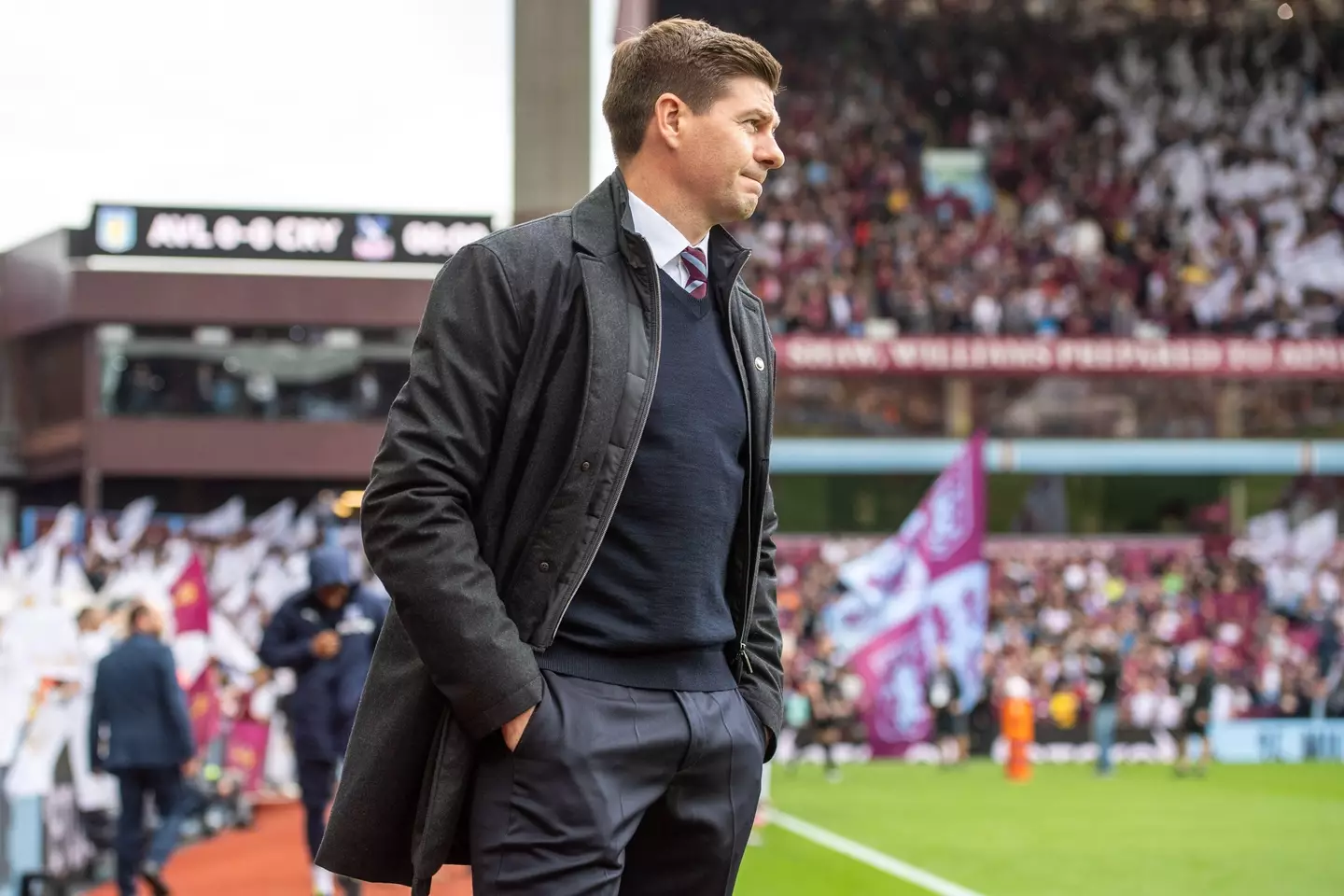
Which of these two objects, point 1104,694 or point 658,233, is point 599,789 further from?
point 1104,694

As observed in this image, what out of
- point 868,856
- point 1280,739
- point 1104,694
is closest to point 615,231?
point 868,856

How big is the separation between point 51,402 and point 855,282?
20.8 m

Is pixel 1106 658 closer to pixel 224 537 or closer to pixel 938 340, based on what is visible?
pixel 938 340

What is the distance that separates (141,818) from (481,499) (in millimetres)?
8874

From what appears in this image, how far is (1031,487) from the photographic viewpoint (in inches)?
1384

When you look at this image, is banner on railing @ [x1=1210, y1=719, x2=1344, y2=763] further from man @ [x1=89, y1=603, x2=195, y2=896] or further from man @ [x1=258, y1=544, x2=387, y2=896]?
man @ [x1=258, y1=544, x2=387, y2=896]

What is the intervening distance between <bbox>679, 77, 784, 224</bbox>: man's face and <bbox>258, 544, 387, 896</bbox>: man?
6975mm

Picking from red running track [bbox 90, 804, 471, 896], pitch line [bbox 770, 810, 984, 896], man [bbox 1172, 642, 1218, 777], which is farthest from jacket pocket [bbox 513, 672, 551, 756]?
man [bbox 1172, 642, 1218, 777]

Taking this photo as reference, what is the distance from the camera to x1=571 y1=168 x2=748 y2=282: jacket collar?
333 centimetres

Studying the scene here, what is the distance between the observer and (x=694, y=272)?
11.3 ft

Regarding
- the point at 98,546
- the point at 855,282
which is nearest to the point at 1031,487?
the point at 855,282

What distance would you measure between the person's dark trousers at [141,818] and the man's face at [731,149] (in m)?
8.85

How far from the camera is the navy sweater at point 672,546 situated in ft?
10.4

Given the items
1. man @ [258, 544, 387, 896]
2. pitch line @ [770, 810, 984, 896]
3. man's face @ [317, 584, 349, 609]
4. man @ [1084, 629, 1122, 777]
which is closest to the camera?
man @ [258, 544, 387, 896]
